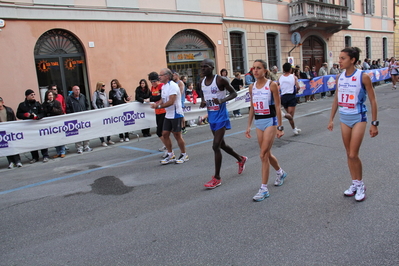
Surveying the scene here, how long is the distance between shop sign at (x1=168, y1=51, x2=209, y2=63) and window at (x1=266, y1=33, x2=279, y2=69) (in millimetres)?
5514

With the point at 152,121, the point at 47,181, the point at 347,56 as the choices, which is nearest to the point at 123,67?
the point at 152,121

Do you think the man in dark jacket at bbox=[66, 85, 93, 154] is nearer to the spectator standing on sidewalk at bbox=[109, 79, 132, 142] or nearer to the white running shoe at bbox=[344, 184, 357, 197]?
the spectator standing on sidewalk at bbox=[109, 79, 132, 142]

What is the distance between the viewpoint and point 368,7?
3145 cm

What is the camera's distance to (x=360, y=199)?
4.40m

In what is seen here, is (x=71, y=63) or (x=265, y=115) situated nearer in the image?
(x=265, y=115)

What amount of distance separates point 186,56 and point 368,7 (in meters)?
22.1

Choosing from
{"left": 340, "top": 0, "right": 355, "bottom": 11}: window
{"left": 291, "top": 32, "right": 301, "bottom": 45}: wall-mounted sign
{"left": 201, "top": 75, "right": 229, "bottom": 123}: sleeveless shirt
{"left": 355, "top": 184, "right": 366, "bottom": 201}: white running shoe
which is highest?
{"left": 340, "top": 0, "right": 355, "bottom": 11}: window

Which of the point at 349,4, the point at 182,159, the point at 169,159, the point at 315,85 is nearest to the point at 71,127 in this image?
the point at 169,159

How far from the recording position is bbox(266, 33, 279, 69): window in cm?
2247

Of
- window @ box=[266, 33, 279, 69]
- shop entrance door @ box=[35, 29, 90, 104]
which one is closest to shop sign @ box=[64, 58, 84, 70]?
shop entrance door @ box=[35, 29, 90, 104]

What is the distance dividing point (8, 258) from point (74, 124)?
5.94 meters

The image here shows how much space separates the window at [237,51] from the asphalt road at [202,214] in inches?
527

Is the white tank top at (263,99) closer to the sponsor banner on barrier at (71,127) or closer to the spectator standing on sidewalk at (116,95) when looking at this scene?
the sponsor banner on barrier at (71,127)

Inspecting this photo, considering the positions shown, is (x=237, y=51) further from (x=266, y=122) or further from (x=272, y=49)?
(x=266, y=122)
